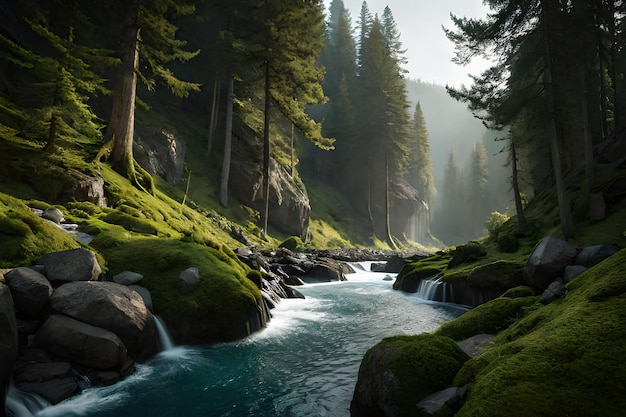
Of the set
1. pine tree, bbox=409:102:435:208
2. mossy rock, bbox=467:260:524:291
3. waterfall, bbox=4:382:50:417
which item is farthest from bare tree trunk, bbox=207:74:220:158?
pine tree, bbox=409:102:435:208

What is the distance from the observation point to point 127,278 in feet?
27.5

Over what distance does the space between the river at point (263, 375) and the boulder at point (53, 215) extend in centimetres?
553

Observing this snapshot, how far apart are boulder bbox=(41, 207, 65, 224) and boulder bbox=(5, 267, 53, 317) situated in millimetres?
4297

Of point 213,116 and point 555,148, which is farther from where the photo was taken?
point 213,116

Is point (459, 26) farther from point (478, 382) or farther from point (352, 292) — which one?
point (478, 382)

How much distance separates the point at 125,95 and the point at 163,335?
46.9 feet

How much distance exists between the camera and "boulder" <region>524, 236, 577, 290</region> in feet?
32.3

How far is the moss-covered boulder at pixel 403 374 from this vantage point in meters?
4.41

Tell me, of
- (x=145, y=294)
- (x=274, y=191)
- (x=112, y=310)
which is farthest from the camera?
(x=274, y=191)

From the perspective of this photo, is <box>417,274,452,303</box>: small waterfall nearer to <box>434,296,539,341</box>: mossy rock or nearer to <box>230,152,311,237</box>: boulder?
<box>434,296,539,341</box>: mossy rock

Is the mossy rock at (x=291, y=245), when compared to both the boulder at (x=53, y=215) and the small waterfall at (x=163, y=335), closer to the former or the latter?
the boulder at (x=53, y=215)

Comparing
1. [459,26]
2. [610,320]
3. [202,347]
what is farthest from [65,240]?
[459,26]

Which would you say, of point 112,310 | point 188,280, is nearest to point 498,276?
point 188,280

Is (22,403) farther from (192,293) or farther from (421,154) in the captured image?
(421,154)
